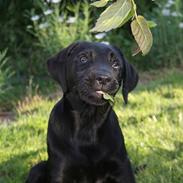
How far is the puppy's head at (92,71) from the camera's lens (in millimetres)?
2840

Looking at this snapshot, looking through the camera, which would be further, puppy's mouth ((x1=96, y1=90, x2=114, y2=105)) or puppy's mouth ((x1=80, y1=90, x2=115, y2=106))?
puppy's mouth ((x1=80, y1=90, x2=115, y2=106))

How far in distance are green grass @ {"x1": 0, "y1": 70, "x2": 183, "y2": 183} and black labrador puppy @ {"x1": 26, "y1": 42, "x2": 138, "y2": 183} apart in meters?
0.62

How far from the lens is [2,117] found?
6.22m

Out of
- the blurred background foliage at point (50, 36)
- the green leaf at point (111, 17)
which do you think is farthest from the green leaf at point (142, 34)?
the blurred background foliage at point (50, 36)

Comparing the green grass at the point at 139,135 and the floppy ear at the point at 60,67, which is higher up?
the floppy ear at the point at 60,67

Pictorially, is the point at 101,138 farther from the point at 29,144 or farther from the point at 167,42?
the point at 167,42

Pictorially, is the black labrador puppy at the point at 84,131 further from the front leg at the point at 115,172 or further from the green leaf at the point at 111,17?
the green leaf at the point at 111,17

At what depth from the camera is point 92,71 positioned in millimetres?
2873

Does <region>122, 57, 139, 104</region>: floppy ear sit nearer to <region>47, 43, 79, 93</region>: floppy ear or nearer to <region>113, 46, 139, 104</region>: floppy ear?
<region>113, 46, 139, 104</region>: floppy ear

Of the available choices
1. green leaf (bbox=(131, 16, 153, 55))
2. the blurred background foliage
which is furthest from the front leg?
the blurred background foliage

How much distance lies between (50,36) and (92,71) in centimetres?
488

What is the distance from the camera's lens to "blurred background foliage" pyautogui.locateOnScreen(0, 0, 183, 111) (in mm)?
7570

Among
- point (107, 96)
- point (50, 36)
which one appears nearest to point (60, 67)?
point (107, 96)

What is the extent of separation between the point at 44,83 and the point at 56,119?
4.28 metres
